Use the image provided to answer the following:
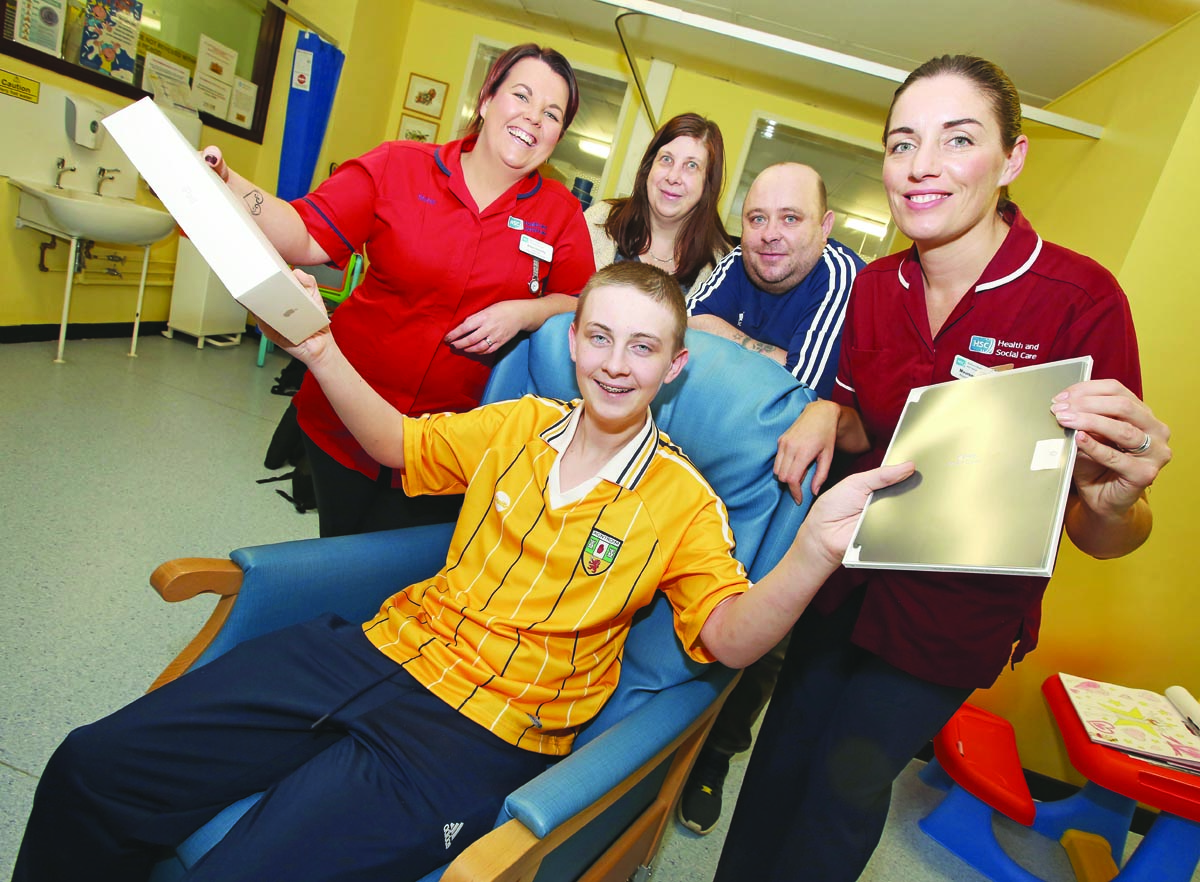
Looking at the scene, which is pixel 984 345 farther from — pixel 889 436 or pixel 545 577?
pixel 545 577

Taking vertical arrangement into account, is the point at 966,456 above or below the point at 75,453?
above

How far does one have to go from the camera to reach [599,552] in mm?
1199

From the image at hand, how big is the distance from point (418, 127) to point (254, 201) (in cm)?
519

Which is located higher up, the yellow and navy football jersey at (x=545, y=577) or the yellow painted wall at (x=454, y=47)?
the yellow painted wall at (x=454, y=47)

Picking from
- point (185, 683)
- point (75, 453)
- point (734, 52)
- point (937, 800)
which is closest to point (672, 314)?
point (185, 683)

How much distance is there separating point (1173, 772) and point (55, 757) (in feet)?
7.75

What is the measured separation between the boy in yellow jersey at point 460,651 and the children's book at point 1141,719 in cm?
145

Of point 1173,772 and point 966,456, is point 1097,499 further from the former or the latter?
point 1173,772

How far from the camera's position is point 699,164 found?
Answer: 72.5 inches

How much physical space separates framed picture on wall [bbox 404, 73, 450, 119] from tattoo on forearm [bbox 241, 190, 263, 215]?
A: 202 inches

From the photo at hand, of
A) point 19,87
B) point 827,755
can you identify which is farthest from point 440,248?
point 19,87

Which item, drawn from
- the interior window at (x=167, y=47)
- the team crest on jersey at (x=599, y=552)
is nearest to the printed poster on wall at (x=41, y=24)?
the interior window at (x=167, y=47)

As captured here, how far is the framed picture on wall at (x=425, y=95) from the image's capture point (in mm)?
5801

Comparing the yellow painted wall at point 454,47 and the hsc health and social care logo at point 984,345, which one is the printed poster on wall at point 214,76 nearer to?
the yellow painted wall at point 454,47
